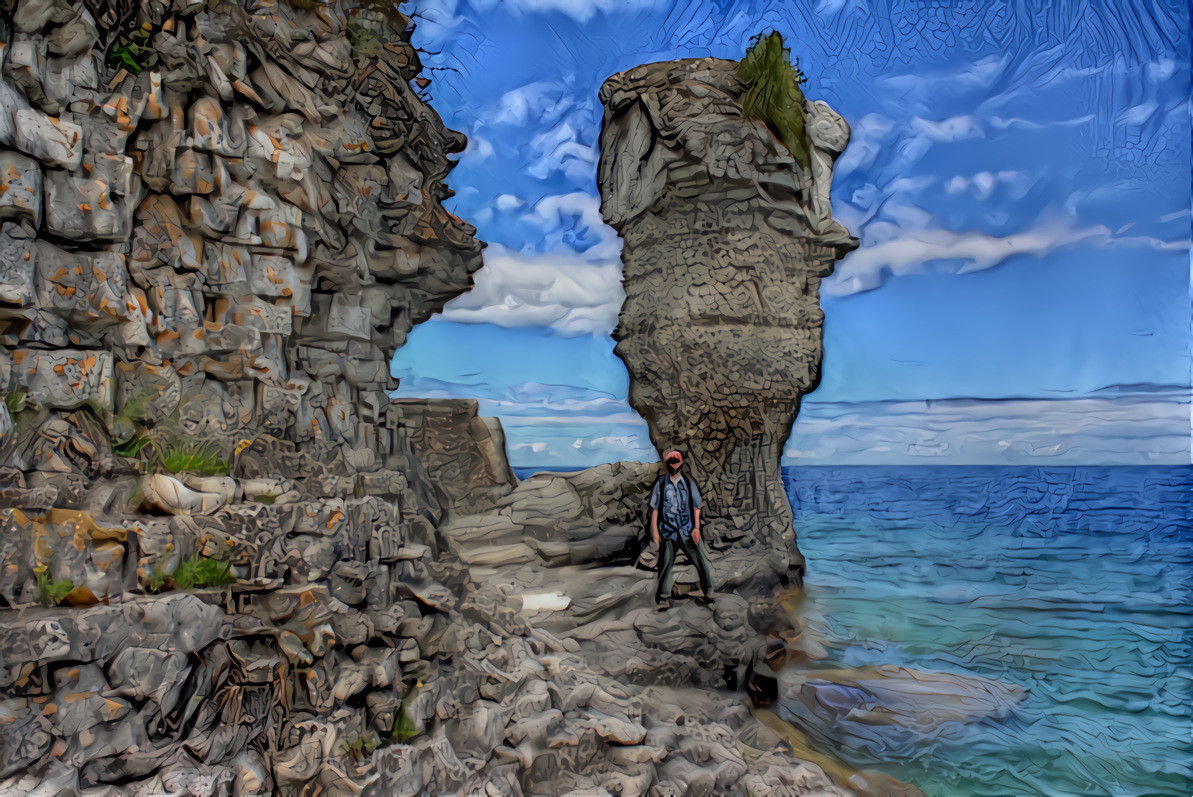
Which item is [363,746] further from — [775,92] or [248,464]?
[775,92]

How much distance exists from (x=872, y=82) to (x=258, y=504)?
5.10m

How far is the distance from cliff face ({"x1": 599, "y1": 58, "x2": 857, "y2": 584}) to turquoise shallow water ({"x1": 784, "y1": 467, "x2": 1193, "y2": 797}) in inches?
106

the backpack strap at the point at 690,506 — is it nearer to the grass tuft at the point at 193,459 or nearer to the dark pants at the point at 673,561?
the dark pants at the point at 673,561

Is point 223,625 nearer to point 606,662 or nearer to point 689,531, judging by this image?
point 606,662

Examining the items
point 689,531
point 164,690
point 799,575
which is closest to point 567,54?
point 689,531

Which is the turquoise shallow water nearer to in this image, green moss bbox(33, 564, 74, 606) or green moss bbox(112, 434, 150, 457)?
green moss bbox(33, 564, 74, 606)

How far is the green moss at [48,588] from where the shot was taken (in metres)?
2.76

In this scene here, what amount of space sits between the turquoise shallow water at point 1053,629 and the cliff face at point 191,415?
365cm

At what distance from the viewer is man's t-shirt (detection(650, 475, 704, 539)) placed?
5.41 meters

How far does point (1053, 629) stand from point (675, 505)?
2.74 m

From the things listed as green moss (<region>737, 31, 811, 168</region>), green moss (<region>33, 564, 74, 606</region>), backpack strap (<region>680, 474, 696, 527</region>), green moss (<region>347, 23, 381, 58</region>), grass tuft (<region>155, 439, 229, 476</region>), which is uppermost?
green moss (<region>737, 31, 811, 168</region>)

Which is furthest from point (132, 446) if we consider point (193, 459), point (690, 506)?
point (690, 506)

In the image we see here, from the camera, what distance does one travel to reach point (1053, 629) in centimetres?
406

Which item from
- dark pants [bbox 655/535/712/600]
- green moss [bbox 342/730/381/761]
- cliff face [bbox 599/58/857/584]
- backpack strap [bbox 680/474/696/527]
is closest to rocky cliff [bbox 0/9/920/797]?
green moss [bbox 342/730/381/761]
